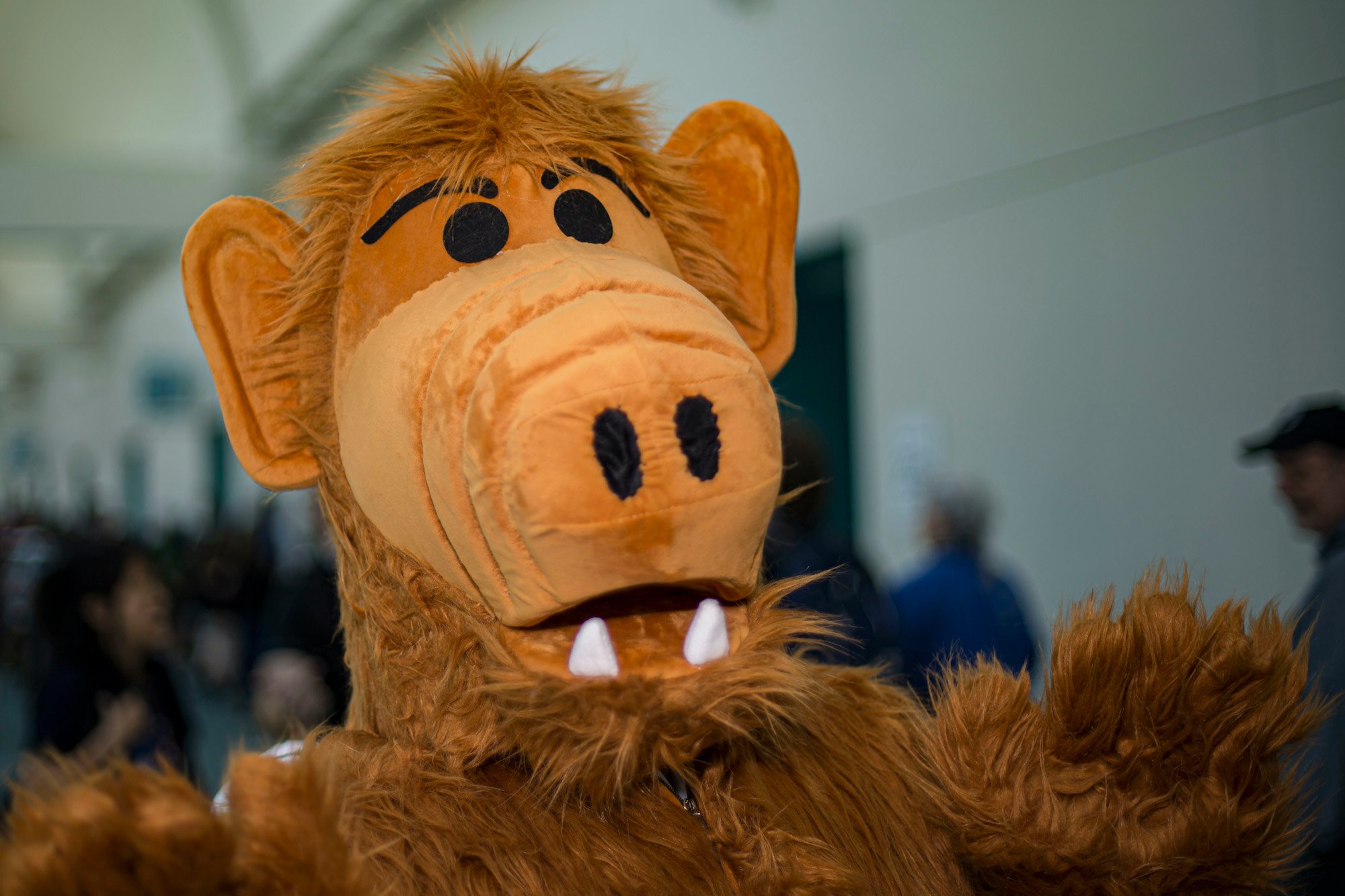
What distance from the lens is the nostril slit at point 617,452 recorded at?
2.77 ft

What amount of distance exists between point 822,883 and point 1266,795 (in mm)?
514

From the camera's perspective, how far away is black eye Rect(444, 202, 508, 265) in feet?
3.48

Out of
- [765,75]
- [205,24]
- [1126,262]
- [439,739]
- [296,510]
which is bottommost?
[296,510]

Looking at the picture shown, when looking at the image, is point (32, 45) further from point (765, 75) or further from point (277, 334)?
point (277, 334)

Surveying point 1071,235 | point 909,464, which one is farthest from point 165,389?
point 1071,235

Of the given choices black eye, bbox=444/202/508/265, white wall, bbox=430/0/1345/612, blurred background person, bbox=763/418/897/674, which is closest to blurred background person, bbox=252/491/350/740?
blurred background person, bbox=763/418/897/674

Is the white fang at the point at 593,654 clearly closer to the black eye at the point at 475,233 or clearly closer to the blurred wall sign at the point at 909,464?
the black eye at the point at 475,233

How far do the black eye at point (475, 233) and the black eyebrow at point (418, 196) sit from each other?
2 centimetres

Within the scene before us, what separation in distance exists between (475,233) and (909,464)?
13.1ft

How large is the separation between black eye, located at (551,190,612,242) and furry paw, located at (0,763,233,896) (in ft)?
2.14

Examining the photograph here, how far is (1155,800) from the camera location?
109 centimetres

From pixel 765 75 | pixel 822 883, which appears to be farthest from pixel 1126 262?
pixel 822 883

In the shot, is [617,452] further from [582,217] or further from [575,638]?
[582,217]

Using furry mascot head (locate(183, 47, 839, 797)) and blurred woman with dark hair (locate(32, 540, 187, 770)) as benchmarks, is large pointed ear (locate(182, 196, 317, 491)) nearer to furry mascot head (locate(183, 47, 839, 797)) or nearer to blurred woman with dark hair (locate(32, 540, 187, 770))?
furry mascot head (locate(183, 47, 839, 797))
